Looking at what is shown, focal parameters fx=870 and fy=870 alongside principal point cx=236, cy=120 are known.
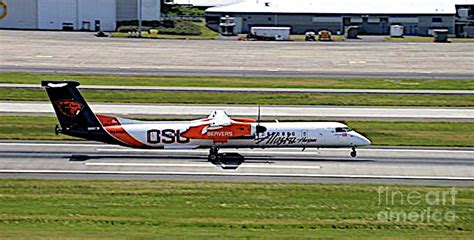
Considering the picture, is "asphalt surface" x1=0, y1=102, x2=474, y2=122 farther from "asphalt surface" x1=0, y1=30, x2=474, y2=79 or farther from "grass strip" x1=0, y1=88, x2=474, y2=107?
"asphalt surface" x1=0, y1=30, x2=474, y2=79

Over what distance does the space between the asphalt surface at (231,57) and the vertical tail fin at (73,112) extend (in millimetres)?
38133

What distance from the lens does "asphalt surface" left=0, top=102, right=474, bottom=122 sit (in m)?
67.7

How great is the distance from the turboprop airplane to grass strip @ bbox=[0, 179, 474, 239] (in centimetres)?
604

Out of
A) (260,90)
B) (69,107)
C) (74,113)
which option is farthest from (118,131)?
(260,90)

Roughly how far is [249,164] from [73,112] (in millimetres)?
11159

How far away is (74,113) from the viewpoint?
52875 mm

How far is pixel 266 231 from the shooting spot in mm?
38062

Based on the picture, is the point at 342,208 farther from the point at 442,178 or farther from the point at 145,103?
the point at 145,103

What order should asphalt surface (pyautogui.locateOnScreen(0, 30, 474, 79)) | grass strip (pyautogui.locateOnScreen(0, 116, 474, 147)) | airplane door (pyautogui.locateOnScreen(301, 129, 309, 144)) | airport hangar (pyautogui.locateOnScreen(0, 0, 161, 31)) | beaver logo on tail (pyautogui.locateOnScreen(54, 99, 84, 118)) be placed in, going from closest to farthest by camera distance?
beaver logo on tail (pyautogui.locateOnScreen(54, 99, 84, 118)) < airplane door (pyautogui.locateOnScreen(301, 129, 309, 144)) < grass strip (pyautogui.locateOnScreen(0, 116, 474, 147)) < asphalt surface (pyautogui.locateOnScreen(0, 30, 474, 79)) < airport hangar (pyautogui.locateOnScreen(0, 0, 161, 31))

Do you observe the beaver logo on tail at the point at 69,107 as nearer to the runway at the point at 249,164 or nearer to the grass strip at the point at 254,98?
the runway at the point at 249,164

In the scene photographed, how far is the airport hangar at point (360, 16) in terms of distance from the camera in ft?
458

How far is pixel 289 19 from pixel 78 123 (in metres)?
91.5

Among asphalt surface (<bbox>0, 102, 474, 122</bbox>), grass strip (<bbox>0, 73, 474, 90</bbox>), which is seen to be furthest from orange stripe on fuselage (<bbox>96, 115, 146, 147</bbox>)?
grass strip (<bbox>0, 73, 474, 90</bbox>)

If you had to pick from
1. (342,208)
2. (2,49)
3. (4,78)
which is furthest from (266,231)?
(2,49)
